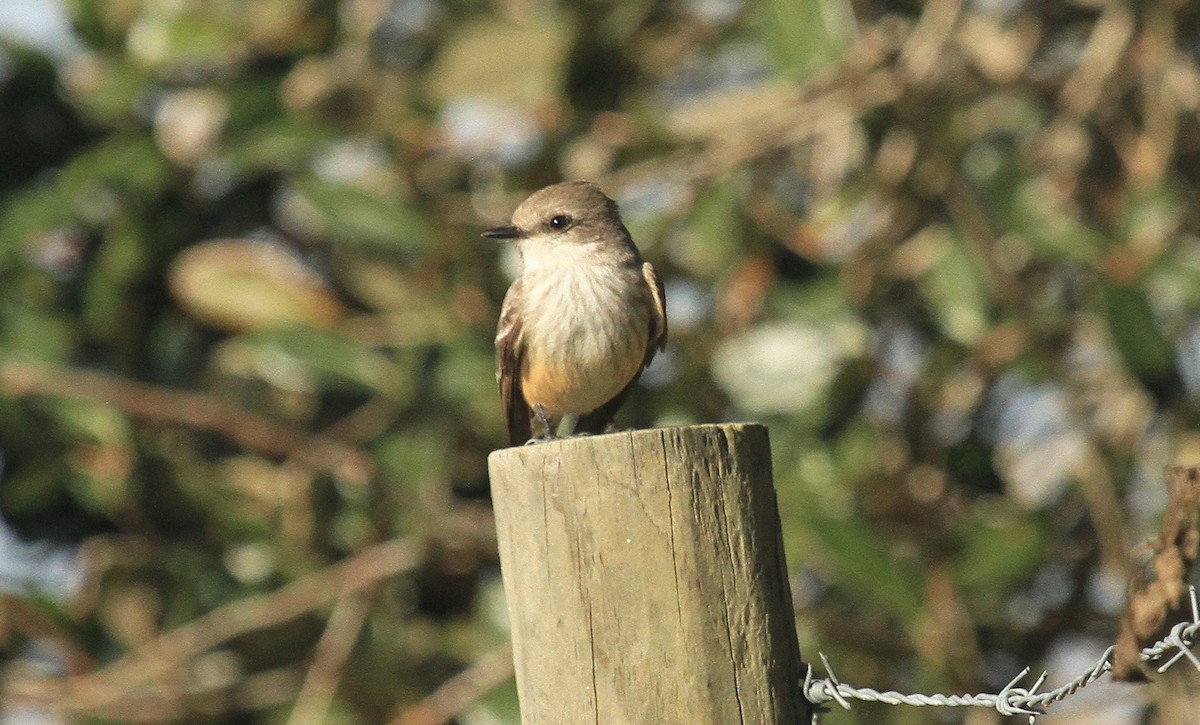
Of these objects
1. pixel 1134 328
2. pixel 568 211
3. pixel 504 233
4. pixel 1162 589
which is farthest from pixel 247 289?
pixel 1162 589

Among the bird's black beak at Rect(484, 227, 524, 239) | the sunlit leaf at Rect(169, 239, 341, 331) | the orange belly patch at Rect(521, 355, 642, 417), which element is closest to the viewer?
the orange belly patch at Rect(521, 355, 642, 417)

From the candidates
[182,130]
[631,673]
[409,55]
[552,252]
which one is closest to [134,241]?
[182,130]

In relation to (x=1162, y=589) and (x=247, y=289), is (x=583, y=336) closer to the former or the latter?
(x=247, y=289)

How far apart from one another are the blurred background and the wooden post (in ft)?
7.37

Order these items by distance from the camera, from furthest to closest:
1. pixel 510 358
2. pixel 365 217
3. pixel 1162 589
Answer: pixel 365 217
pixel 510 358
pixel 1162 589

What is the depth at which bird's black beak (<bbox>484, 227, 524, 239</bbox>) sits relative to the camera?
5273mm

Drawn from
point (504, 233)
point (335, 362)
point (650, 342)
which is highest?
point (504, 233)

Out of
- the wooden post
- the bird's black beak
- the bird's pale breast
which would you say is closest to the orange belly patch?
the bird's pale breast

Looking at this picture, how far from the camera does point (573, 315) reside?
5.02 metres

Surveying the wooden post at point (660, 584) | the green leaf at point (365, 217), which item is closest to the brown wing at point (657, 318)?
the green leaf at point (365, 217)

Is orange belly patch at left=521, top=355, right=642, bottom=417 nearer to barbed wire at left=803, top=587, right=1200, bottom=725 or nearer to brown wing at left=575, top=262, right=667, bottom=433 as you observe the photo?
brown wing at left=575, top=262, right=667, bottom=433

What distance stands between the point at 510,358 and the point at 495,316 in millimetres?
840

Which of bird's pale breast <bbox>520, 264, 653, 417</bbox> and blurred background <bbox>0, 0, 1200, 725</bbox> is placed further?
blurred background <bbox>0, 0, 1200, 725</bbox>

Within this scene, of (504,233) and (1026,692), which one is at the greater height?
(504,233)
